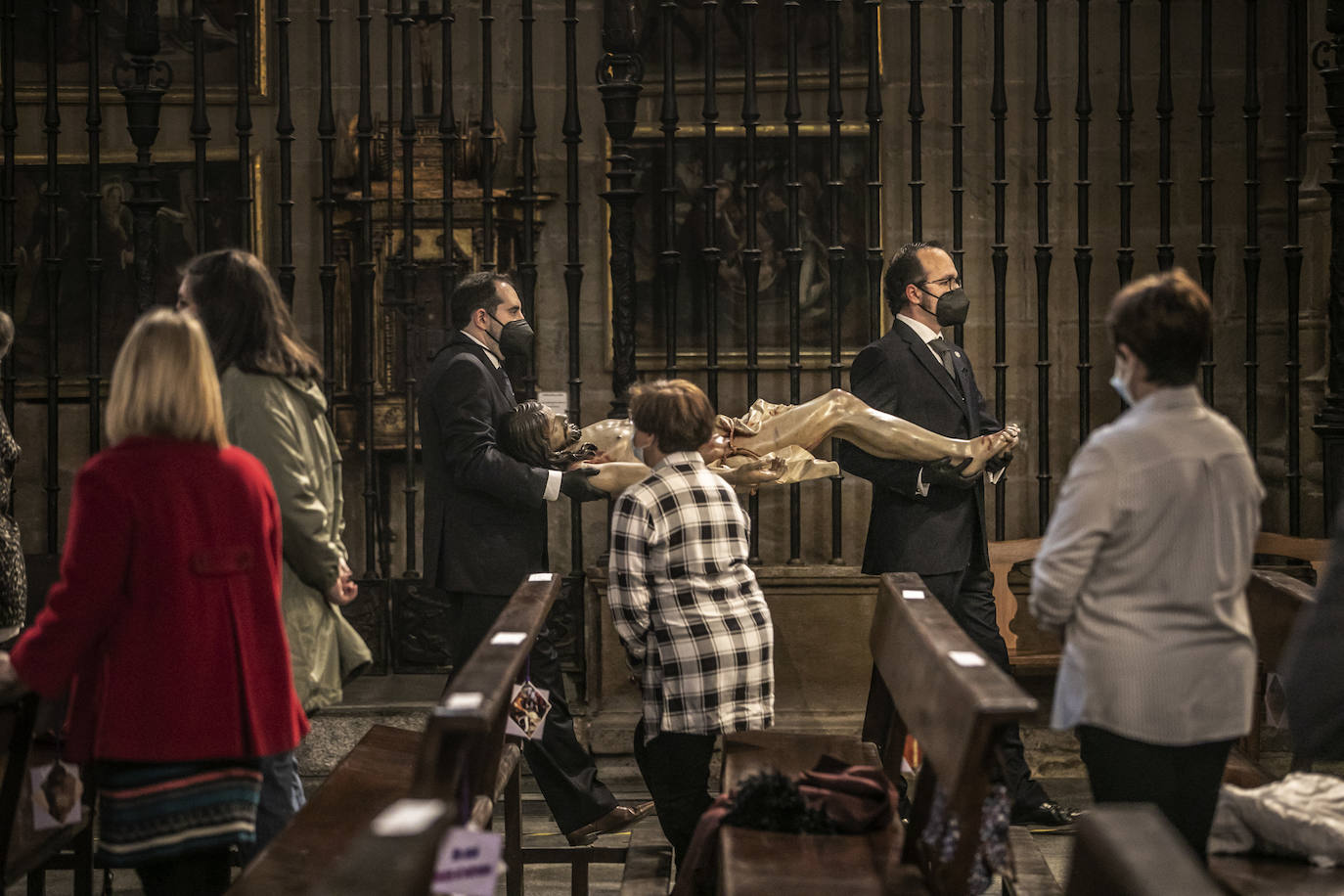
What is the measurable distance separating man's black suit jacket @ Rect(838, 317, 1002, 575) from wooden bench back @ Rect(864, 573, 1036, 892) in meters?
0.81

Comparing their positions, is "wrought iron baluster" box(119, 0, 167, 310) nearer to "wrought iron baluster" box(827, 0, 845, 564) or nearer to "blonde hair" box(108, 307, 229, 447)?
"wrought iron baluster" box(827, 0, 845, 564)

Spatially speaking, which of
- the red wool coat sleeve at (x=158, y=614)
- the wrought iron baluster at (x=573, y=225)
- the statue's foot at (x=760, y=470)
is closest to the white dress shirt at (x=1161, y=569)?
the red wool coat sleeve at (x=158, y=614)

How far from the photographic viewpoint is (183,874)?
287cm

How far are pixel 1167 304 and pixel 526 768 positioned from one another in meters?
3.68

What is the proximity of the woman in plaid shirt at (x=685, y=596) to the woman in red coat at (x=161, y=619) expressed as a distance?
1.09 meters

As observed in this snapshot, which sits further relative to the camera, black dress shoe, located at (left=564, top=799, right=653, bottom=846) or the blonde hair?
black dress shoe, located at (left=564, top=799, right=653, bottom=846)

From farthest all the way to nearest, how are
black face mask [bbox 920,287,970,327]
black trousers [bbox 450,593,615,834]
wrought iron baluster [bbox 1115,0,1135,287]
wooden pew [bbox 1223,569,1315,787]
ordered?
wrought iron baluster [bbox 1115,0,1135,287], black face mask [bbox 920,287,970,327], black trousers [bbox 450,593,615,834], wooden pew [bbox 1223,569,1315,787]

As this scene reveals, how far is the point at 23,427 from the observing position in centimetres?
776

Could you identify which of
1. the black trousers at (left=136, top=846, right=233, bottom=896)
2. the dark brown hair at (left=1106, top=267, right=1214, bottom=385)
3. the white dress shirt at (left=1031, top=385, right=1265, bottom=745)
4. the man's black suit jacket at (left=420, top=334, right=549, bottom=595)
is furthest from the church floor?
the dark brown hair at (left=1106, top=267, right=1214, bottom=385)

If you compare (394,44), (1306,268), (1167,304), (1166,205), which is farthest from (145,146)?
(1306,268)

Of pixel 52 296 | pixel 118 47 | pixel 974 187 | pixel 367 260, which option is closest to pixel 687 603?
pixel 367 260

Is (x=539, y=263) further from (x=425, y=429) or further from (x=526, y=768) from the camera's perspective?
(x=425, y=429)

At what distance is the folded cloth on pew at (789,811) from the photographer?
3176 millimetres

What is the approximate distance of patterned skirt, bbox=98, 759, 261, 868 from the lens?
2.76 meters
